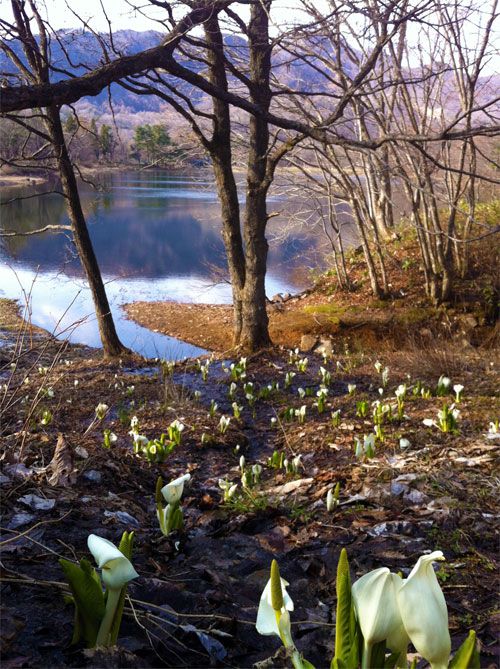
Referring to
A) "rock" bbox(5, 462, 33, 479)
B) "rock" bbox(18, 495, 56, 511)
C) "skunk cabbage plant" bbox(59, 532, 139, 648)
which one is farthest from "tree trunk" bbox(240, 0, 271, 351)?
"skunk cabbage plant" bbox(59, 532, 139, 648)

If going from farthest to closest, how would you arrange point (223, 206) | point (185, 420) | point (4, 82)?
point (223, 206) → point (4, 82) → point (185, 420)

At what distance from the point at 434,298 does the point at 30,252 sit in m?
17.9

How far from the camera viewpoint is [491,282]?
1342 cm

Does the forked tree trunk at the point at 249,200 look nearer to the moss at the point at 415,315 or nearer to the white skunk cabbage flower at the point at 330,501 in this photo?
the moss at the point at 415,315

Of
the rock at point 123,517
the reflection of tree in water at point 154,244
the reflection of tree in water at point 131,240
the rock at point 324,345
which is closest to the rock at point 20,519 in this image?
the rock at point 123,517

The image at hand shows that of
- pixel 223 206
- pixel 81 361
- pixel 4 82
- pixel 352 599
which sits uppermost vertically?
pixel 4 82

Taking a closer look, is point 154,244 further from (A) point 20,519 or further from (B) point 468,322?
(A) point 20,519

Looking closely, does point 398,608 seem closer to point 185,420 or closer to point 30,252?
point 185,420

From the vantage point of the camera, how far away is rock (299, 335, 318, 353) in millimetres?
11575

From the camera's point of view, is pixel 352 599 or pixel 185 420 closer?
pixel 352 599

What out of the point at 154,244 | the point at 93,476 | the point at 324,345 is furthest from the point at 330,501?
the point at 154,244

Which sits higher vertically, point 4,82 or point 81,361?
point 4,82

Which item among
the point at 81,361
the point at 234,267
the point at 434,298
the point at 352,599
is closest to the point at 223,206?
the point at 234,267

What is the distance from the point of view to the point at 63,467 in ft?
11.5
